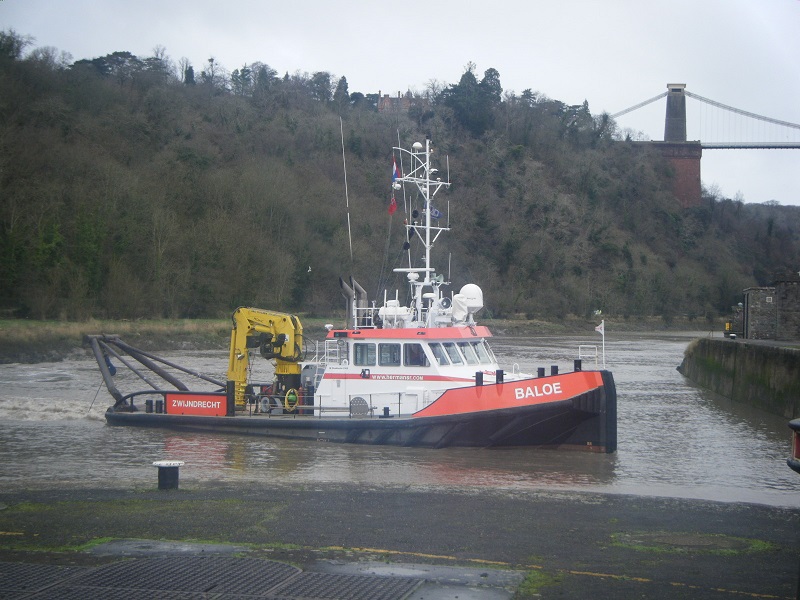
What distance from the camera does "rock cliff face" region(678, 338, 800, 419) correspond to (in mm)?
20812

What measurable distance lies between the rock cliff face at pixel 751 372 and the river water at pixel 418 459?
558 mm

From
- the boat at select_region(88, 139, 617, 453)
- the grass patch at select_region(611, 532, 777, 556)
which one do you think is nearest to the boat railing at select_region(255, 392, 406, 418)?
the boat at select_region(88, 139, 617, 453)

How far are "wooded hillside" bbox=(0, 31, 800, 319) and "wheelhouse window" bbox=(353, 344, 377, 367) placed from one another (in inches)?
682

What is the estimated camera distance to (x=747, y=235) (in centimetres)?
9806

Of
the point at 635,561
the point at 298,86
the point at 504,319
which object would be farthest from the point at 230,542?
the point at 298,86

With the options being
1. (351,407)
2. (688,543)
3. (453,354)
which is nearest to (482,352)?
(453,354)

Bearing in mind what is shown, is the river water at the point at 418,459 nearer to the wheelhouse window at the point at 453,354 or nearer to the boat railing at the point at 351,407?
the boat railing at the point at 351,407

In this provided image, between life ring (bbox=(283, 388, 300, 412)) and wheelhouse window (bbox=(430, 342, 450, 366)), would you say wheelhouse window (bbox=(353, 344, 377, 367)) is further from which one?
life ring (bbox=(283, 388, 300, 412))

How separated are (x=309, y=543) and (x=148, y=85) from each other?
2994 inches

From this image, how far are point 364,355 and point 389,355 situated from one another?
47 centimetres

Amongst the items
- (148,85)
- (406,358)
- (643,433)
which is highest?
(148,85)

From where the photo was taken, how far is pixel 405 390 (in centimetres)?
1506

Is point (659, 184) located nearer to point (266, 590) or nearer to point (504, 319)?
point (504, 319)

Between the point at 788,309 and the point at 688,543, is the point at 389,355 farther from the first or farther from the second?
the point at 788,309
